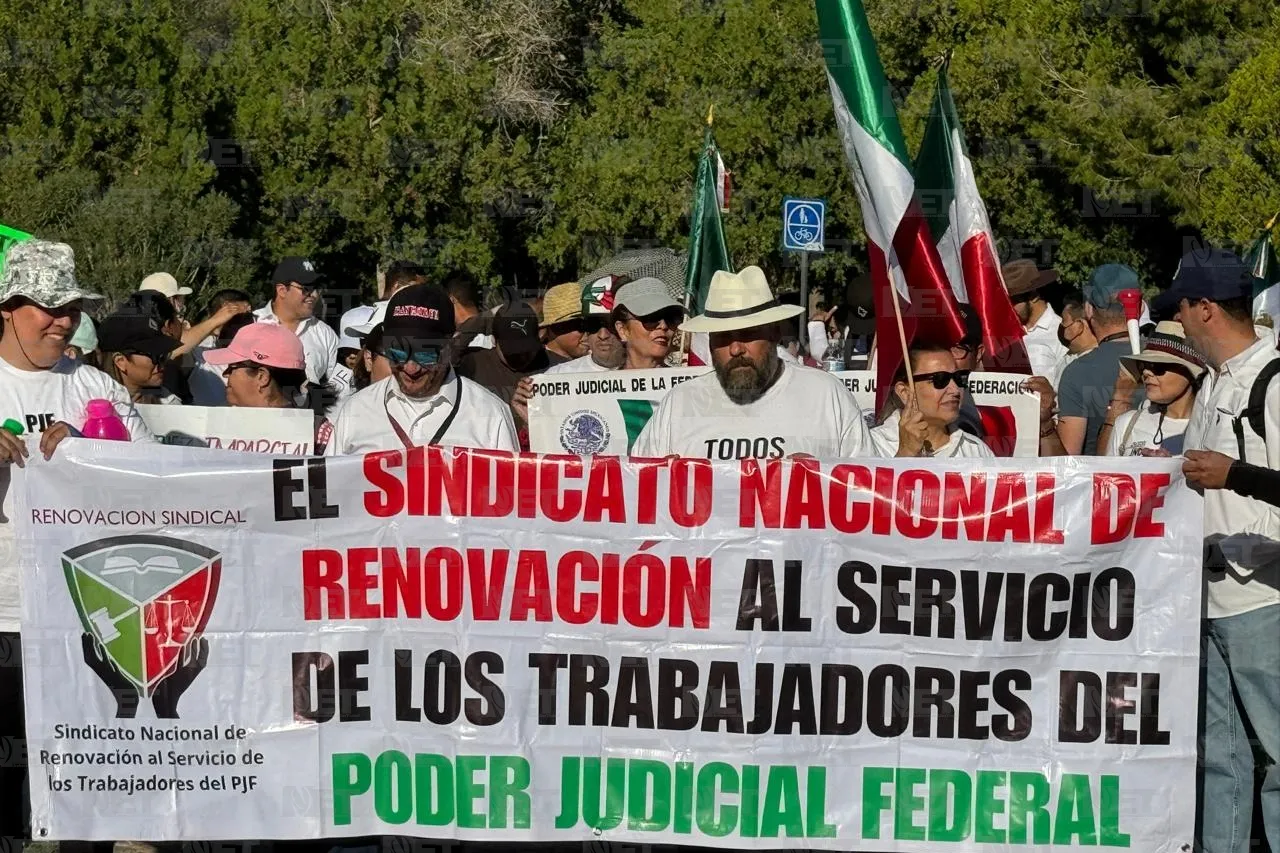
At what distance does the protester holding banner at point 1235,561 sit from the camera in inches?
228

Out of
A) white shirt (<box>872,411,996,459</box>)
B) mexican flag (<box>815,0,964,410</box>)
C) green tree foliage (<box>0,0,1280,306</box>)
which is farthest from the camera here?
green tree foliage (<box>0,0,1280,306</box>)

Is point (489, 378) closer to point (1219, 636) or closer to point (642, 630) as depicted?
point (642, 630)

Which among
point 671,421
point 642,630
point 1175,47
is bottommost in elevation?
point 642,630

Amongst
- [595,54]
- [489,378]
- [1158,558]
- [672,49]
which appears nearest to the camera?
[1158,558]

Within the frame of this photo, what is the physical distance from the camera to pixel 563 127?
41.8 metres

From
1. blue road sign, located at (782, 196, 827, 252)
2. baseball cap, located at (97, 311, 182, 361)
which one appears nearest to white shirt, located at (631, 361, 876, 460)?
baseball cap, located at (97, 311, 182, 361)

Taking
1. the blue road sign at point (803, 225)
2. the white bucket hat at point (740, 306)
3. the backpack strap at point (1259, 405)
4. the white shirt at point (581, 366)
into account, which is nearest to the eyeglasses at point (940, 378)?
the white bucket hat at point (740, 306)

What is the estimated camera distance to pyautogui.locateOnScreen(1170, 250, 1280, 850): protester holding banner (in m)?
5.79

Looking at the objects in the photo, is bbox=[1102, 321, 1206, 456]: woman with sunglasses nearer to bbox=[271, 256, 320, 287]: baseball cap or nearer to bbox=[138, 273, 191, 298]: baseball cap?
bbox=[271, 256, 320, 287]: baseball cap

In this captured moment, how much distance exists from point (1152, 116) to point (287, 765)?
978 inches

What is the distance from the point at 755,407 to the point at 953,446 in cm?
71

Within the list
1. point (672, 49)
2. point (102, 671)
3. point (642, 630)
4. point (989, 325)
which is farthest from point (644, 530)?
point (672, 49)

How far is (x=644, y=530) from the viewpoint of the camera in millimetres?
5664

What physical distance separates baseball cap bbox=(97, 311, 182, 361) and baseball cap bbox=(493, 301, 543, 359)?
5.29 ft
